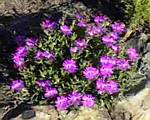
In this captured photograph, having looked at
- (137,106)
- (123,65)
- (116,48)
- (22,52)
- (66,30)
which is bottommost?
(137,106)

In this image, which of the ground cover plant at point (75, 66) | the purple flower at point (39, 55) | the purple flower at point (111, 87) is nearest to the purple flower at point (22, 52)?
the ground cover plant at point (75, 66)

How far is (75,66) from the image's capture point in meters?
3.92

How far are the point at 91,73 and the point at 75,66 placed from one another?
15 centimetres

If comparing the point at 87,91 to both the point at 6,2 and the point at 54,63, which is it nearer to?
the point at 54,63

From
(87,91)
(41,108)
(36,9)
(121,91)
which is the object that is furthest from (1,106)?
(36,9)

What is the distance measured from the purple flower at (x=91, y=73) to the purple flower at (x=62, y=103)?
0.83 feet

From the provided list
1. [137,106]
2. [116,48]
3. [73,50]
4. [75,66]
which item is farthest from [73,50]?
[137,106]

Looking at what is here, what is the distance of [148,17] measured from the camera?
17.6ft

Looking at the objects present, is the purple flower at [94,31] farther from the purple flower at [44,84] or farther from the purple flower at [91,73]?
the purple flower at [44,84]

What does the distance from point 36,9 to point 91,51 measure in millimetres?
1875

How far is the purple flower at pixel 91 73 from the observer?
12.6 ft

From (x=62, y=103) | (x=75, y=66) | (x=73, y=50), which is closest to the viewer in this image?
(x=62, y=103)

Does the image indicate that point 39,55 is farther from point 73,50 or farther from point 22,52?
point 73,50

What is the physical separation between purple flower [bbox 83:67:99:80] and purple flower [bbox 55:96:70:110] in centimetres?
25
